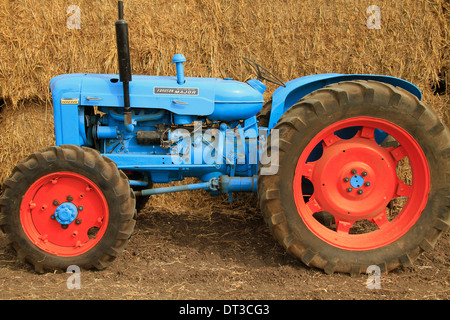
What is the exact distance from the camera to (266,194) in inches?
128

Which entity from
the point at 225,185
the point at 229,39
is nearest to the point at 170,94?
the point at 225,185

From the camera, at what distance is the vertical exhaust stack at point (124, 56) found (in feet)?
10.6

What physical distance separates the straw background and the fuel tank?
106 cm

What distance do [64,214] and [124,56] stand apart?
1.23 m

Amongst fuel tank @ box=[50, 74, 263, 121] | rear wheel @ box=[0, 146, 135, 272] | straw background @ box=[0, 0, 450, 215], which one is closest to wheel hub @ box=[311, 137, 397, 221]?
fuel tank @ box=[50, 74, 263, 121]

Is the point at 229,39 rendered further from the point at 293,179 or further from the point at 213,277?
the point at 213,277

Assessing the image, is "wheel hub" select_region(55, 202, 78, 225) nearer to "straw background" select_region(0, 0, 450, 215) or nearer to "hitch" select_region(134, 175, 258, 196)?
"hitch" select_region(134, 175, 258, 196)

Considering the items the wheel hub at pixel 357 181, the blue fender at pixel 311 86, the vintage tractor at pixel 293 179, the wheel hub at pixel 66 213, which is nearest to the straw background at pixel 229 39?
the blue fender at pixel 311 86

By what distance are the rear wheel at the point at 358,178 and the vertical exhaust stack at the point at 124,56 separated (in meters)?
1.19

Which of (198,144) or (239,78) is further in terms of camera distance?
(239,78)

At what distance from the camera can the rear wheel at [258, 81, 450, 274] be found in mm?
3219
